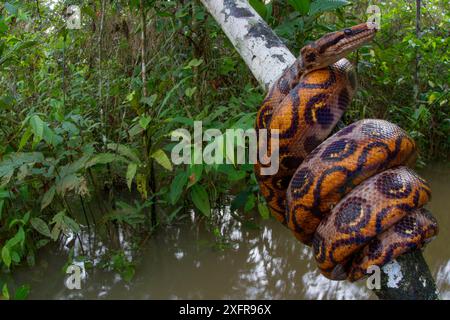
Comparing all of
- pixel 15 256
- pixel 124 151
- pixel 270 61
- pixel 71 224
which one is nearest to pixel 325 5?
pixel 270 61

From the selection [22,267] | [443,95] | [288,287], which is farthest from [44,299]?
[443,95]

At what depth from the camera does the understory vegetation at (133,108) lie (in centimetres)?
337

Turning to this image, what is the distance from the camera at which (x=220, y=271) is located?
3834 millimetres

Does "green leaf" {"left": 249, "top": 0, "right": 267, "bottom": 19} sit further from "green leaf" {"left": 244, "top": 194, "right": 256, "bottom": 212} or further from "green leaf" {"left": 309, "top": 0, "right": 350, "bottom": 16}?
"green leaf" {"left": 244, "top": 194, "right": 256, "bottom": 212}

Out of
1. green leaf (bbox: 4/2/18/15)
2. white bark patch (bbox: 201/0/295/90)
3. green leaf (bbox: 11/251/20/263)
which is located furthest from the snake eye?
green leaf (bbox: 11/251/20/263)

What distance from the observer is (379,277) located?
1406 millimetres

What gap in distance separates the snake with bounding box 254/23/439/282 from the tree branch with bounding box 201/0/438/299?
0.16ft

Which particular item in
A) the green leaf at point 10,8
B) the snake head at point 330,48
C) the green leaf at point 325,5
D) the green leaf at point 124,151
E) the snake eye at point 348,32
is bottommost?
the green leaf at point 124,151

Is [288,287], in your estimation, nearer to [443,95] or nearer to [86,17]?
[443,95]

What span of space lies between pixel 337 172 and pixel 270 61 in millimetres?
662

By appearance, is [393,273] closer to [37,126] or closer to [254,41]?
[254,41]

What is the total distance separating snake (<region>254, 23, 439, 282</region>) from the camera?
149 cm

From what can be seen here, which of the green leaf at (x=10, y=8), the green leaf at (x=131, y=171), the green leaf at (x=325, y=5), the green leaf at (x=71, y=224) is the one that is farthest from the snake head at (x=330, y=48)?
the green leaf at (x=10, y=8)

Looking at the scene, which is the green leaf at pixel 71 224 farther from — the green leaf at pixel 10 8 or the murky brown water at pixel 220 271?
the green leaf at pixel 10 8
